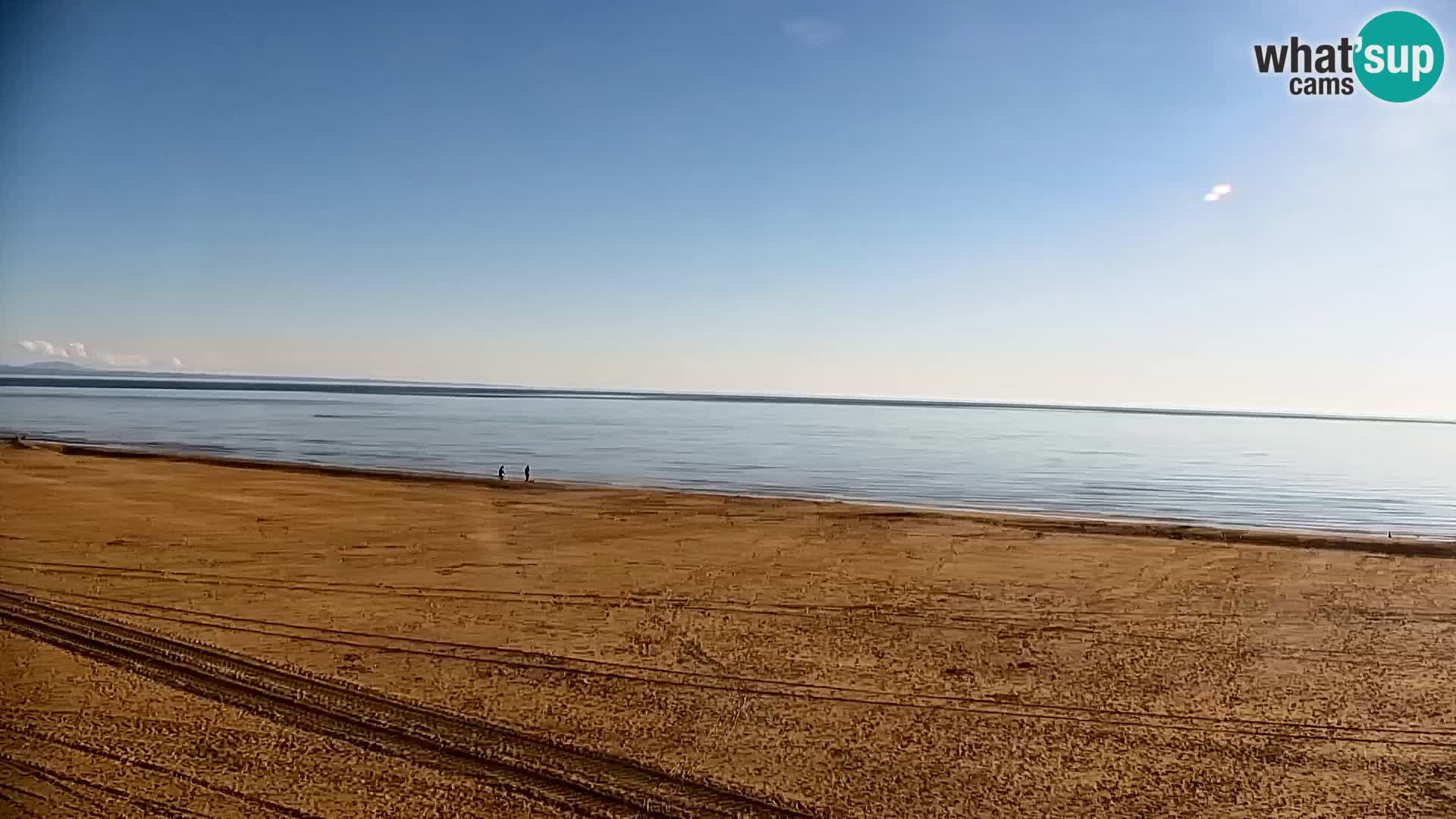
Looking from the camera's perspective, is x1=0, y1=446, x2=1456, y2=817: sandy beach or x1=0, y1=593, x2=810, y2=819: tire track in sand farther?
x1=0, y1=446, x2=1456, y2=817: sandy beach

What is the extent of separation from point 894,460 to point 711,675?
129ft

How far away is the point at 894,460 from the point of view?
47.8m

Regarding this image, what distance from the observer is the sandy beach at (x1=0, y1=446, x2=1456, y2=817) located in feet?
22.3

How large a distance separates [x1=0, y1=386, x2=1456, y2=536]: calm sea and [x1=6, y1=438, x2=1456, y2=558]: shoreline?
2033mm

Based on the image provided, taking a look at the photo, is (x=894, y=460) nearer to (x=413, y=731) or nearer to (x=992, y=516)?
(x=992, y=516)

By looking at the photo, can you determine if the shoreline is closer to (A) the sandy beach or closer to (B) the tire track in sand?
(A) the sandy beach

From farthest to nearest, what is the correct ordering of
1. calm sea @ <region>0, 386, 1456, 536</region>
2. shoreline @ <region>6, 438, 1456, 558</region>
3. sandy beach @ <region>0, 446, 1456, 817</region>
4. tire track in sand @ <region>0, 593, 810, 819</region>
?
calm sea @ <region>0, 386, 1456, 536</region> → shoreline @ <region>6, 438, 1456, 558</region> → sandy beach @ <region>0, 446, 1456, 817</region> → tire track in sand @ <region>0, 593, 810, 819</region>

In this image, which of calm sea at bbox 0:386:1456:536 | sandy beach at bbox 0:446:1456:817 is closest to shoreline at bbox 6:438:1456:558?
calm sea at bbox 0:386:1456:536

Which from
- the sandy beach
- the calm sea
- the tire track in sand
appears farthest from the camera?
the calm sea

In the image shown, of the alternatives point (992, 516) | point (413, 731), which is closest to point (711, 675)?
point (413, 731)

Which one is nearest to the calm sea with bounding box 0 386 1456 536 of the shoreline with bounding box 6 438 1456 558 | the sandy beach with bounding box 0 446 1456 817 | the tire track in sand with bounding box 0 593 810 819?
the shoreline with bounding box 6 438 1456 558

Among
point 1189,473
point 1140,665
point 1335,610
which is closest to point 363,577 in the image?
point 1140,665

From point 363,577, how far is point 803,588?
7.17m

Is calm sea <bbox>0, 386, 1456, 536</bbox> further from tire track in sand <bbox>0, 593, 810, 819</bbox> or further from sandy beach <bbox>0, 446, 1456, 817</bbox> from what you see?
tire track in sand <bbox>0, 593, 810, 819</bbox>
